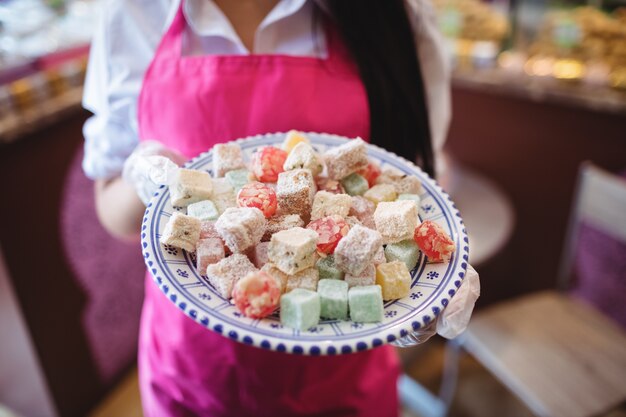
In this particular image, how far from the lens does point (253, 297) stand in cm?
68

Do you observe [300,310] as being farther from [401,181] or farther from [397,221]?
[401,181]

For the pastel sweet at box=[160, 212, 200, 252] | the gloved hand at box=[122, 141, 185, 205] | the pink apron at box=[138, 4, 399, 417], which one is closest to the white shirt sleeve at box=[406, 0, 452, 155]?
the pink apron at box=[138, 4, 399, 417]

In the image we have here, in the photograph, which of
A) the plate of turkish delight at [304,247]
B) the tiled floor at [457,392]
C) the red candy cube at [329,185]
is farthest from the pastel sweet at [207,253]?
the tiled floor at [457,392]

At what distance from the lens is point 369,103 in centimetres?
112

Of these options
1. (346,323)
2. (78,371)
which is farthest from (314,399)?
(78,371)

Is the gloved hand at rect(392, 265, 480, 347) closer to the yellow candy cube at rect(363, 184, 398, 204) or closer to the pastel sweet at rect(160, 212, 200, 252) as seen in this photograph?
the yellow candy cube at rect(363, 184, 398, 204)

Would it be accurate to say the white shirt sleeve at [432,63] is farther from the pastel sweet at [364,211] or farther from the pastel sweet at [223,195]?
the pastel sweet at [223,195]

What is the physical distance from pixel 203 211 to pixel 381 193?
31cm

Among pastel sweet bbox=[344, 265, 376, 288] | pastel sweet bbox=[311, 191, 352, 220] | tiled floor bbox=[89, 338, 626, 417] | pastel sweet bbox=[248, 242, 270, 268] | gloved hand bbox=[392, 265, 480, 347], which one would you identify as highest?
pastel sweet bbox=[311, 191, 352, 220]

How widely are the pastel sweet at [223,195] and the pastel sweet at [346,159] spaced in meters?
0.18

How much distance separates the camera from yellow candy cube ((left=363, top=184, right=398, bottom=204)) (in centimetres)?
88

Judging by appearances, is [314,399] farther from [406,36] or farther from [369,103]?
[406,36]

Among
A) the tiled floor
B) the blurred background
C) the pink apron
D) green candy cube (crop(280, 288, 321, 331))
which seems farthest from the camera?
the tiled floor

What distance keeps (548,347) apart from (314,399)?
111cm
